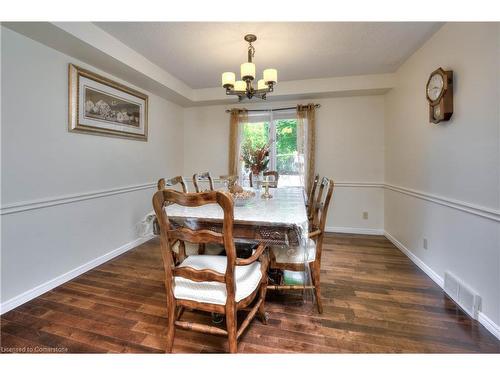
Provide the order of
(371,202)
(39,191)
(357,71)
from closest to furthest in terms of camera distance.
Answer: (39,191), (357,71), (371,202)

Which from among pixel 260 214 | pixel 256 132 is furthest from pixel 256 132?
pixel 260 214

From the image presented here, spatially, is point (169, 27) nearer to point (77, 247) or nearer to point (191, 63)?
point (191, 63)

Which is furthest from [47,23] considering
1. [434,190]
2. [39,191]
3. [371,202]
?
[371,202]

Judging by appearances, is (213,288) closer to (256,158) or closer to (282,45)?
(256,158)

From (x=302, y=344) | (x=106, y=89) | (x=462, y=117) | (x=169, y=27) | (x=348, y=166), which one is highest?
(x=169, y=27)

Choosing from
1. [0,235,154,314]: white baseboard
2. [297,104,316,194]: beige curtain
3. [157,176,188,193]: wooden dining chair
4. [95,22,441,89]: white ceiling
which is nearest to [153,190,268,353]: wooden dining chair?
[157,176,188,193]: wooden dining chair

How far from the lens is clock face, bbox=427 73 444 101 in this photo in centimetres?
207

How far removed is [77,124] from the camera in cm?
234

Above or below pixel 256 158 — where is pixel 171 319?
below

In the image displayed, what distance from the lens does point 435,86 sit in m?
2.16

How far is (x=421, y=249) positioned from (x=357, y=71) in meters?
2.45

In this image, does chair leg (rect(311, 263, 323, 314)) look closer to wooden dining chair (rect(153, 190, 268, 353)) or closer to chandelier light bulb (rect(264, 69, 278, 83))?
wooden dining chair (rect(153, 190, 268, 353))

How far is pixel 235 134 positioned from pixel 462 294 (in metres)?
3.49

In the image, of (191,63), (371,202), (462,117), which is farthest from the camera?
(371,202)
